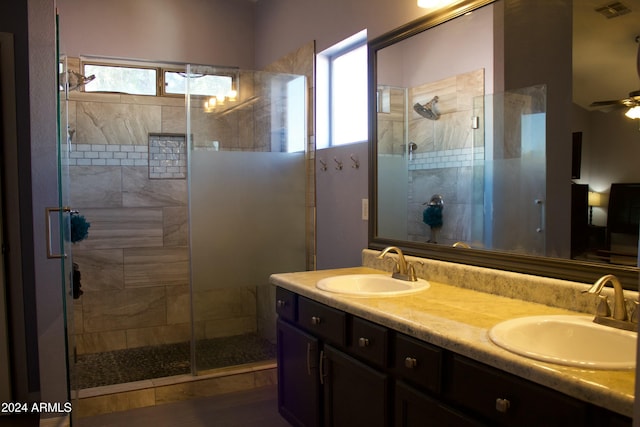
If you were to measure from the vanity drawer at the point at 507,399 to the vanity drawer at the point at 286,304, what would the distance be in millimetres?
1004

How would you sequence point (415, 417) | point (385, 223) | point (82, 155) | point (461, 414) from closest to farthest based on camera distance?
point (461, 414) < point (415, 417) < point (385, 223) < point (82, 155)

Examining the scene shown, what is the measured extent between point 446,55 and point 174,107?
7.79 ft

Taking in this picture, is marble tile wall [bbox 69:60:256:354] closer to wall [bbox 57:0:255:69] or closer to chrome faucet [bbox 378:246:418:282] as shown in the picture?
wall [bbox 57:0:255:69]

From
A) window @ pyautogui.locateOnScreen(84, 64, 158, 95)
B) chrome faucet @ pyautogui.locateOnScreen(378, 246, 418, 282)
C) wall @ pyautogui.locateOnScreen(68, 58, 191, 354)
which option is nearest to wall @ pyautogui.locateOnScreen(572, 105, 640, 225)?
chrome faucet @ pyautogui.locateOnScreen(378, 246, 418, 282)

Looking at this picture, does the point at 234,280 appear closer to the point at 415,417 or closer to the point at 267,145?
the point at 267,145

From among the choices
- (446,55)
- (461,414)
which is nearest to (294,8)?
(446,55)

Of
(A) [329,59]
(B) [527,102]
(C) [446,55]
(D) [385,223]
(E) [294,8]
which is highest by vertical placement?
(E) [294,8]

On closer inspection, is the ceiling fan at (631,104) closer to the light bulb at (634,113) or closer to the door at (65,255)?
the light bulb at (634,113)

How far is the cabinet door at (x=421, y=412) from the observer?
1362 mm

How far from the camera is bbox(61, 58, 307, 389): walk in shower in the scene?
10.7 feet

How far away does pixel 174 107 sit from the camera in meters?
3.89

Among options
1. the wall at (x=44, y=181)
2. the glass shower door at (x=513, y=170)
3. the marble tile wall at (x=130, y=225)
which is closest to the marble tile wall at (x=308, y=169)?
the marble tile wall at (x=130, y=225)

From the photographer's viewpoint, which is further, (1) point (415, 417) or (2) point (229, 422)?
(2) point (229, 422)

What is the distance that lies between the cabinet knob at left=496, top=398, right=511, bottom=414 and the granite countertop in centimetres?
8
